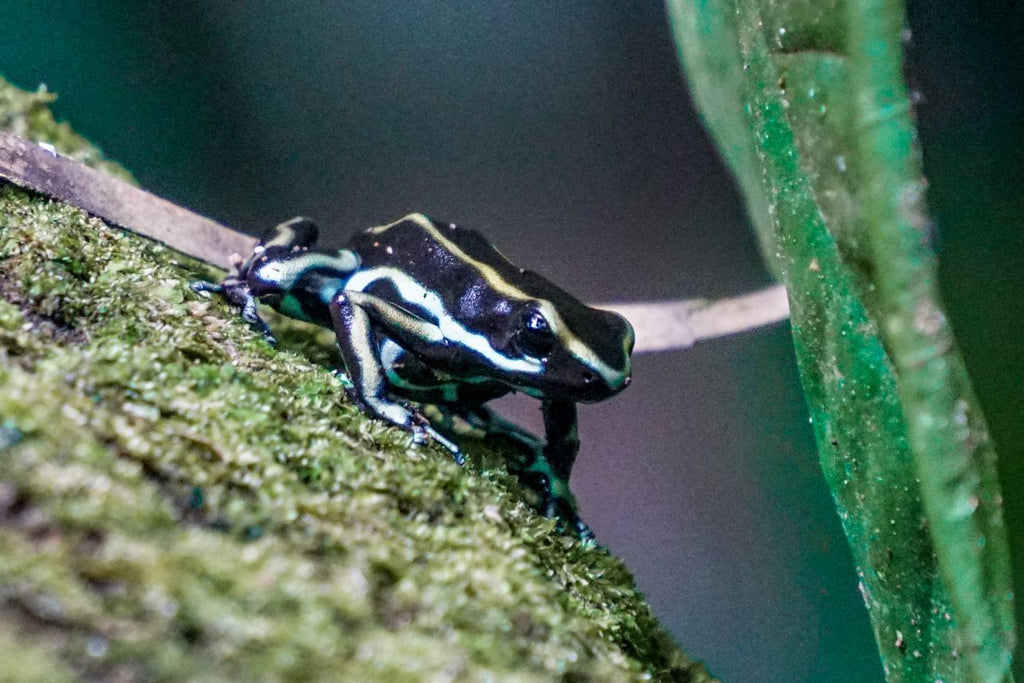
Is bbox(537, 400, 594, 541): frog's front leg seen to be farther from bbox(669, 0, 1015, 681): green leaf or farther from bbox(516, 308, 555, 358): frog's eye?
bbox(669, 0, 1015, 681): green leaf

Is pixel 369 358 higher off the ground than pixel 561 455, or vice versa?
pixel 369 358

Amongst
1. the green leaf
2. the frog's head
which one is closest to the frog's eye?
the frog's head

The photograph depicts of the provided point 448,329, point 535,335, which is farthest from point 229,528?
point 448,329

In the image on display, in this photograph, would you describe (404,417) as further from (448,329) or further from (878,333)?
(878,333)

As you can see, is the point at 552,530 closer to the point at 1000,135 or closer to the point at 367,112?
the point at 1000,135

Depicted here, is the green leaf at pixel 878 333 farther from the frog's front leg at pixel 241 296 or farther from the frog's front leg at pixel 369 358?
the frog's front leg at pixel 241 296

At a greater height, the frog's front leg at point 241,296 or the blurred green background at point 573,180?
the blurred green background at point 573,180

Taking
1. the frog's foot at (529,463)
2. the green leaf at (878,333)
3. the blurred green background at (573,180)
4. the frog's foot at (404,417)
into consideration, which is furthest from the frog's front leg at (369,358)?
the blurred green background at (573,180)
